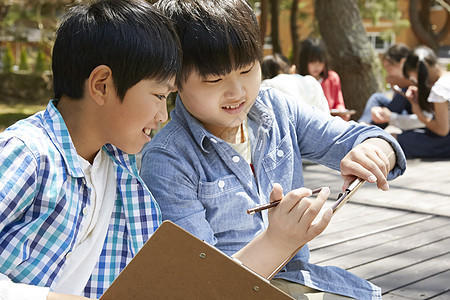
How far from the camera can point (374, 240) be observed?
2.96 meters

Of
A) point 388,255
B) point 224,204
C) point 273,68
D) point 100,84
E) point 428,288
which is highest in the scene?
point 100,84

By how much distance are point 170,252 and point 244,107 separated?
0.62 metres

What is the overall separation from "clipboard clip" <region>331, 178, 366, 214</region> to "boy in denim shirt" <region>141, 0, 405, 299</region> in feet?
0.12

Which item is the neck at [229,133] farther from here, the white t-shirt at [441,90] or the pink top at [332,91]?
the pink top at [332,91]

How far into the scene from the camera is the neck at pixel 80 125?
4.71ft

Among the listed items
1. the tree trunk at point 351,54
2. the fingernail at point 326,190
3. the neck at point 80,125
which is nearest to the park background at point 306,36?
the tree trunk at point 351,54

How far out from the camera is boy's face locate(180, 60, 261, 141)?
157 cm

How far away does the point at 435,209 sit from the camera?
11.5 ft

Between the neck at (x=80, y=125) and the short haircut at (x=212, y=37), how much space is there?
0.86ft

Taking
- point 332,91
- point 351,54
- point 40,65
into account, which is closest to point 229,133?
point 332,91

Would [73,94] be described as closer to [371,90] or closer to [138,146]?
[138,146]

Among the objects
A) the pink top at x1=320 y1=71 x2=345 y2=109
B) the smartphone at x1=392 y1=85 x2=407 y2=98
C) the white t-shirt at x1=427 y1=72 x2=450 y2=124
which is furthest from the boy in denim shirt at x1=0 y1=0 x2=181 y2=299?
the pink top at x1=320 y1=71 x2=345 y2=109

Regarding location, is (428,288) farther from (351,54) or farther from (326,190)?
(351,54)

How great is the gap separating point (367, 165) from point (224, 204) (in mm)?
373
